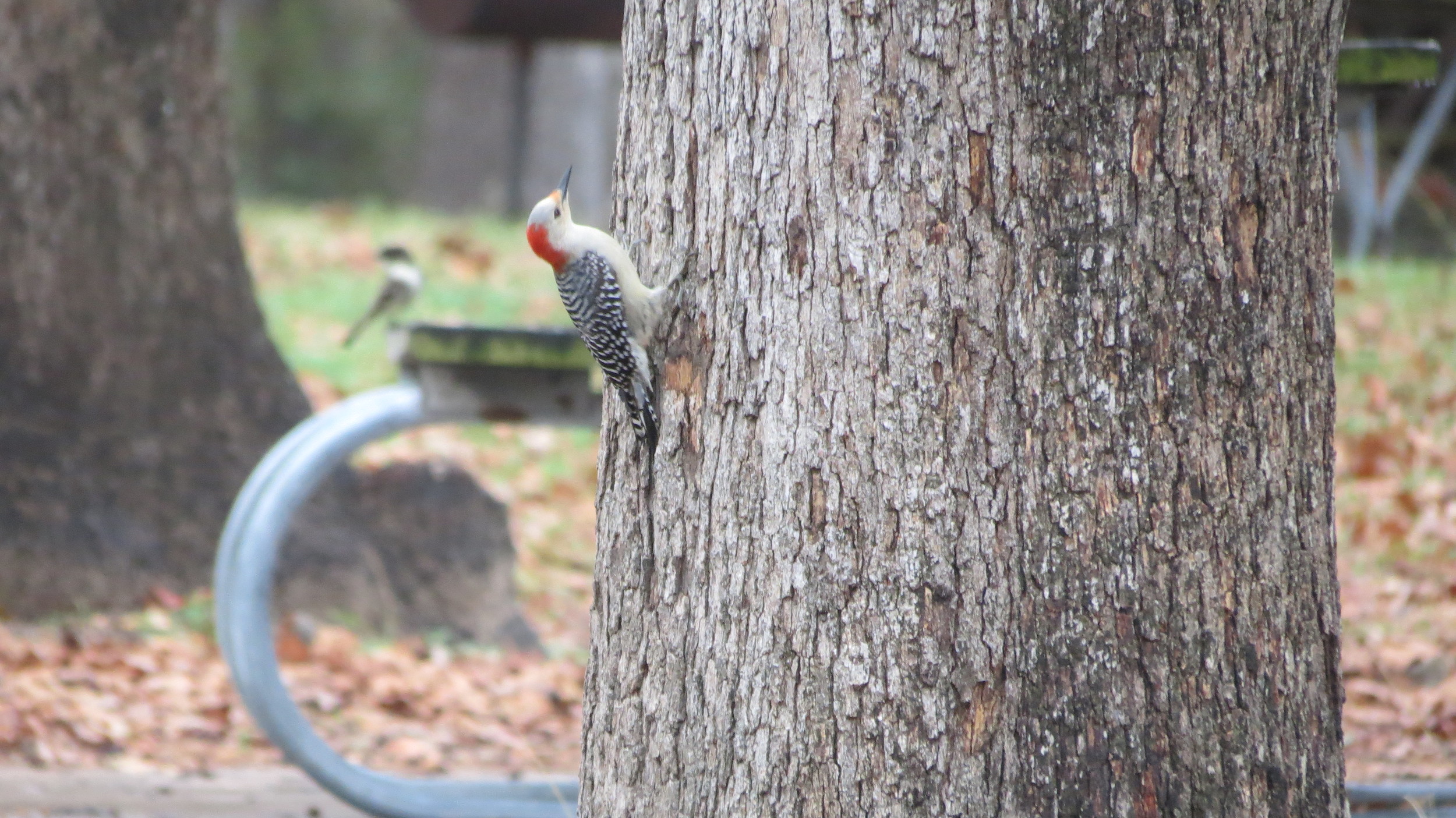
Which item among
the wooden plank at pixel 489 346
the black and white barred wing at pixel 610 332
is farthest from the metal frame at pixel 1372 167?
the black and white barred wing at pixel 610 332

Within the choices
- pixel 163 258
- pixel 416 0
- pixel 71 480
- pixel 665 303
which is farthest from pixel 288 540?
pixel 416 0

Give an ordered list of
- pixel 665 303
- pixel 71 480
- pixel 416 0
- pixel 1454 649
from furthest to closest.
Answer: pixel 416 0
pixel 71 480
pixel 1454 649
pixel 665 303

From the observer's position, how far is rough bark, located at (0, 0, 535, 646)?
621 centimetres

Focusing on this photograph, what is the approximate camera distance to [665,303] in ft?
9.32

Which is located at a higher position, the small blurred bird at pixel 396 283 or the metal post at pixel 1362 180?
the metal post at pixel 1362 180

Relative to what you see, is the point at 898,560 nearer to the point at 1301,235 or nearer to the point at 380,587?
the point at 1301,235

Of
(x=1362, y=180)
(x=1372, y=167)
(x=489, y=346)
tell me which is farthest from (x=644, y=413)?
(x=1362, y=180)

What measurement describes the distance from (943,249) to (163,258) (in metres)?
4.99

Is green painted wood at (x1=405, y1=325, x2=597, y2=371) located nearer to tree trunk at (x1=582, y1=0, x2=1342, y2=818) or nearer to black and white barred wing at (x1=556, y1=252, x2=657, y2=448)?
black and white barred wing at (x1=556, y1=252, x2=657, y2=448)

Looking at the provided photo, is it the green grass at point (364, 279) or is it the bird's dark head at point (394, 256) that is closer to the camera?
the bird's dark head at point (394, 256)

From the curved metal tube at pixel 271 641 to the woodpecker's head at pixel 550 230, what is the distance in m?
1.34

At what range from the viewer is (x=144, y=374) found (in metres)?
6.47

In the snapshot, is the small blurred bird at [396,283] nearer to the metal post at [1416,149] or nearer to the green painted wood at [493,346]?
the green painted wood at [493,346]

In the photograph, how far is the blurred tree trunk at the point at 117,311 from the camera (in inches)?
244
